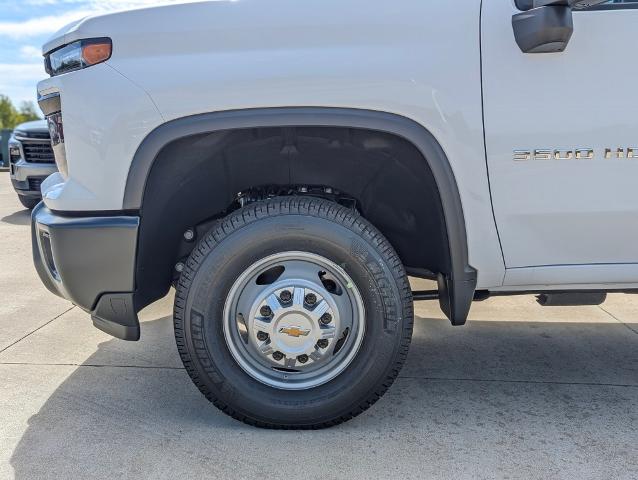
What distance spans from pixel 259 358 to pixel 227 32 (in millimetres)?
1307

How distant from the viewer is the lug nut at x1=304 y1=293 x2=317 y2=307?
2.41 metres

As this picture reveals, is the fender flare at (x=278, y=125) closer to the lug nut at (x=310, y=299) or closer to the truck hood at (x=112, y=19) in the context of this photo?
the truck hood at (x=112, y=19)

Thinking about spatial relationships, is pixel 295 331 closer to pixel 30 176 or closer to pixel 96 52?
pixel 96 52

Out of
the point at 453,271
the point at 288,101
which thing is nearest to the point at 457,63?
the point at 288,101

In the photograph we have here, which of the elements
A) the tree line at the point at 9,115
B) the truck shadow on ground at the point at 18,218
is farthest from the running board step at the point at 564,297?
the tree line at the point at 9,115

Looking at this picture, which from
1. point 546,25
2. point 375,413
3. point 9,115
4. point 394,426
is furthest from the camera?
point 9,115

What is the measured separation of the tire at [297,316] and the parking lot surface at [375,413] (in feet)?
0.52

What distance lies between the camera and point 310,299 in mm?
2416

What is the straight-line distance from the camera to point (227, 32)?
221 centimetres

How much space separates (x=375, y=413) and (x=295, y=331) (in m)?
0.58

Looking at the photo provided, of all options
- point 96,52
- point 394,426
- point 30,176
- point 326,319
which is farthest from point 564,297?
point 30,176

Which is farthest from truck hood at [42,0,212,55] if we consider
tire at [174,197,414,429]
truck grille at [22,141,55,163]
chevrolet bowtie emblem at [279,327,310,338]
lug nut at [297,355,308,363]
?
truck grille at [22,141,55,163]

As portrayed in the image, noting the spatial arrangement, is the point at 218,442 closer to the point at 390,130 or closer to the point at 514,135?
the point at 390,130

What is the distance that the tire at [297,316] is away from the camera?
2348 mm
